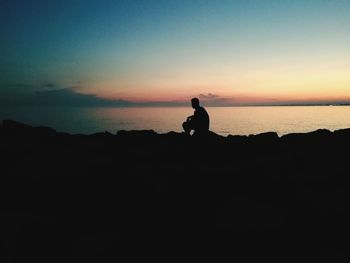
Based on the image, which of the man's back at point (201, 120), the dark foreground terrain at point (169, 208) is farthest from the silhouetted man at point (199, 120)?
the dark foreground terrain at point (169, 208)

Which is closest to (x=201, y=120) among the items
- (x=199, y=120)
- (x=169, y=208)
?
(x=199, y=120)

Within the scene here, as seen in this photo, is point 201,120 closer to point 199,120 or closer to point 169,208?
point 199,120

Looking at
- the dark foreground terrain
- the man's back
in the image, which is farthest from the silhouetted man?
the dark foreground terrain

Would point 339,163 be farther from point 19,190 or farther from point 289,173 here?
point 19,190

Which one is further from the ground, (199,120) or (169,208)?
(199,120)

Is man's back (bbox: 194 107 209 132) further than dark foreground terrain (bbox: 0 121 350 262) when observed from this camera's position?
Yes

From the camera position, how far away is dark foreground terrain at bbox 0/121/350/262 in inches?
227

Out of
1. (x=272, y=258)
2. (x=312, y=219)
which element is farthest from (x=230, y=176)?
(x=272, y=258)

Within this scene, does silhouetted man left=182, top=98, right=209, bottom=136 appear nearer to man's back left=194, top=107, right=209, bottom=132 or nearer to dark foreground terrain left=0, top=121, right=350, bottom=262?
man's back left=194, top=107, right=209, bottom=132

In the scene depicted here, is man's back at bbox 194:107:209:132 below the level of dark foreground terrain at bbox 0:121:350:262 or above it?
above

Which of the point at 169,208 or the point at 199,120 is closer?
the point at 169,208

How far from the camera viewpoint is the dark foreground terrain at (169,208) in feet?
18.9

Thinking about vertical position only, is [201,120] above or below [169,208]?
above

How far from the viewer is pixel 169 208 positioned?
23.6ft
